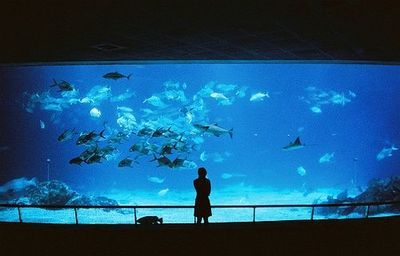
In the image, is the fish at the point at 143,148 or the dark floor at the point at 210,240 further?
the fish at the point at 143,148

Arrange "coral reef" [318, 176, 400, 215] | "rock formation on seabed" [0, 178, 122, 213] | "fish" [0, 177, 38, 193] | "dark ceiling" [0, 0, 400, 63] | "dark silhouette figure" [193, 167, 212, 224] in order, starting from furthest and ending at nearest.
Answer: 1. "fish" [0, 177, 38, 193]
2. "rock formation on seabed" [0, 178, 122, 213]
3. "coral reef" [318, 176, 400, 215]
4. "dark silhouette figure" [193, 167, 212, 224]
5. "dark ceiling" [0, 0, 400, 63]

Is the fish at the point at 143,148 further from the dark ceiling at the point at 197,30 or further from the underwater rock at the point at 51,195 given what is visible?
the underwater rock at the point at 51,195

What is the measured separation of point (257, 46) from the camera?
26.7 ft

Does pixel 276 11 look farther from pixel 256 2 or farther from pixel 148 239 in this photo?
pixel 148 239

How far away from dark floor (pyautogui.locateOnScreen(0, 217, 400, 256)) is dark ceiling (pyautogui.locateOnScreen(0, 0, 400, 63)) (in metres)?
3.27

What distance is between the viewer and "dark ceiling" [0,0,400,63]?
5328 millimetres

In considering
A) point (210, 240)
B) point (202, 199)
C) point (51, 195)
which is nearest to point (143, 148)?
point (51, 195)

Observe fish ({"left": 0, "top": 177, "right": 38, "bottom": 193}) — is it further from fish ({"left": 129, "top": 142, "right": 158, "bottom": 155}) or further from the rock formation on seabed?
fish ({"left": 129, "top": 142, "right": 158, "bottom": 155})

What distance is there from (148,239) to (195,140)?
14.7 meters

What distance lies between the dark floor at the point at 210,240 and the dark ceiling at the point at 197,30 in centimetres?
327

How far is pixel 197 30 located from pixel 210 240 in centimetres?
398

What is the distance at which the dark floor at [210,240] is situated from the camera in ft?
14.9

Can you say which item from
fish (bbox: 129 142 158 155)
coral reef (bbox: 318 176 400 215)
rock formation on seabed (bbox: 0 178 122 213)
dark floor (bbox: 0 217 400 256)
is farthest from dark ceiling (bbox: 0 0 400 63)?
rock formation on seabed (bbox: 0 178 122 213)

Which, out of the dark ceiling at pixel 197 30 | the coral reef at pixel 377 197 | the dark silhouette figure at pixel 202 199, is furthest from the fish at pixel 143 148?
the coral reef at pixel 377 197
